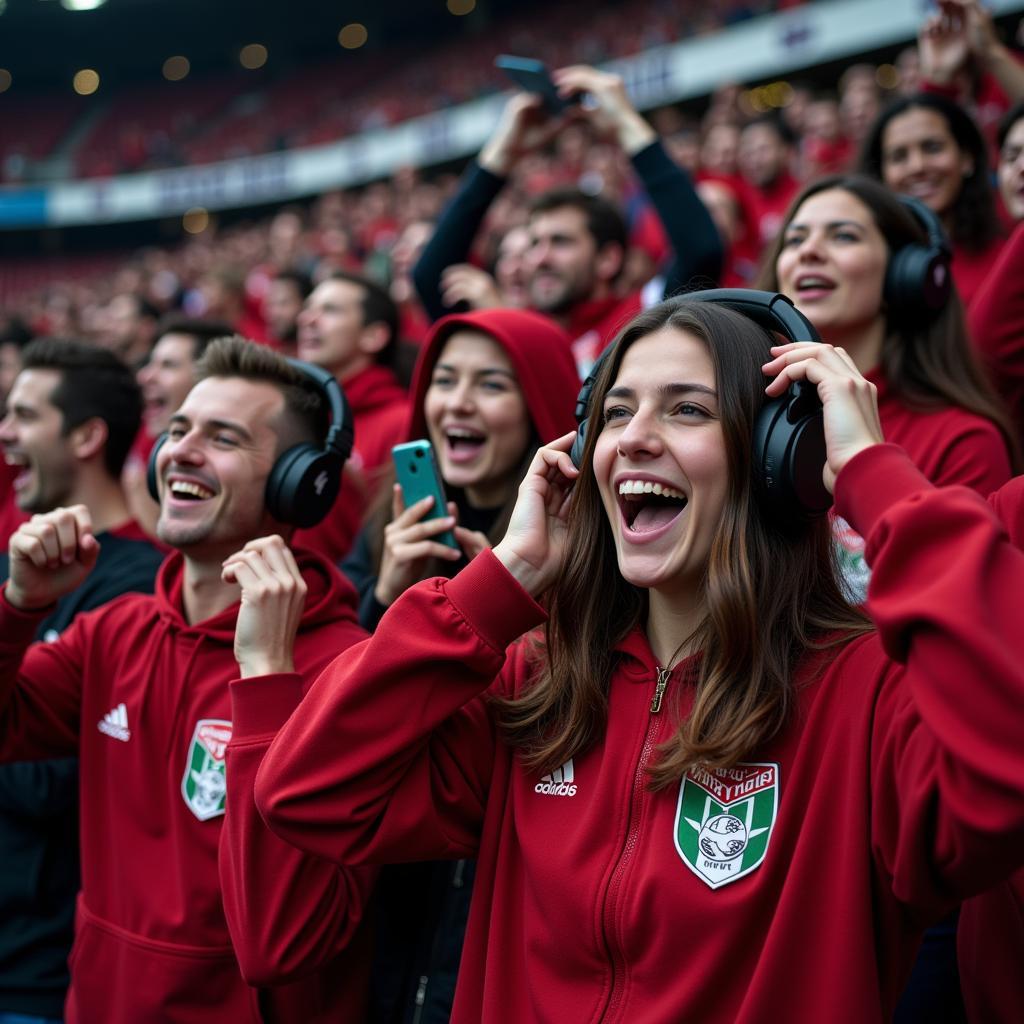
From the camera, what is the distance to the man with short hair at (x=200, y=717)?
5.31 ft

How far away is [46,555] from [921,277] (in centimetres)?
181

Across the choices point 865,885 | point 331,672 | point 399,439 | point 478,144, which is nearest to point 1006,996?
point 865,885

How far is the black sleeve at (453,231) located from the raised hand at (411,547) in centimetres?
141

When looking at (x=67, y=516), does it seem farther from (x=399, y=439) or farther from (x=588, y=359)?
(x=588, y=359)

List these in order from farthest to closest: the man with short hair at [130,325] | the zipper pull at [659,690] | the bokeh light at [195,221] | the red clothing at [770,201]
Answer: the bokeh light at [195,221] < the man with short hair at [130,325] < the red clothing at [770,201] < the zipper pull at [659,690]

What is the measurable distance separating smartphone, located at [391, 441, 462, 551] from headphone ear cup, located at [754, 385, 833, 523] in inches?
32.0

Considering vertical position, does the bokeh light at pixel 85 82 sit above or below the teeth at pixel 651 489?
above

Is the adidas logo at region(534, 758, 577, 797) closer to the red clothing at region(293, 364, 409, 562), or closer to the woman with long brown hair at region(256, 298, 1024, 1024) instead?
the woman with long brown hair at region(256, 298, 1024, 1024)

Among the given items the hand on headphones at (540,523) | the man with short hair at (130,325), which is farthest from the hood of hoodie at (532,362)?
the man with short hair at (130,325)

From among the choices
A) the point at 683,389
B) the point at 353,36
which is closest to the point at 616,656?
the point at 683,389

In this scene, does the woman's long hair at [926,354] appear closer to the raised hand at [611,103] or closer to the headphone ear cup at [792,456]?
the raised hand at [611,103]

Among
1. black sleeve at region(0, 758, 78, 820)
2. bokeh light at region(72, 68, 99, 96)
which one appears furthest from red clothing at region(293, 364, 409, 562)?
bokeh light at region(72, 68, 99, 96)

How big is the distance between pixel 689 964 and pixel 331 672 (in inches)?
24.2

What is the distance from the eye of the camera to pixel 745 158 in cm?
610
